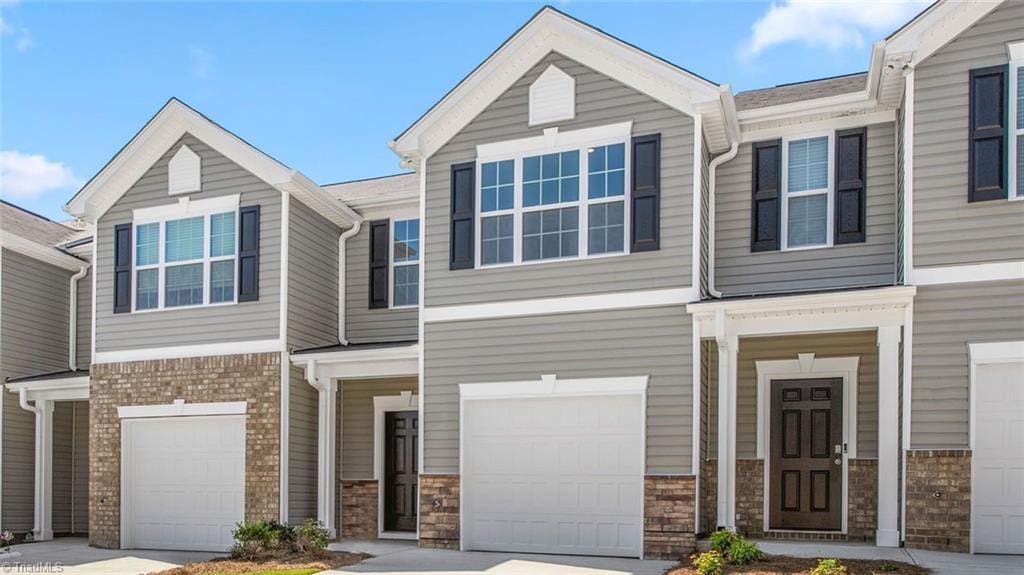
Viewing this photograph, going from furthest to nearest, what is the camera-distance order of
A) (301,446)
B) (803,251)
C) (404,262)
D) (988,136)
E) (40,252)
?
1. (40,252)
2. (404,262)
3. (301,446)
4. (803,251)
5. (988,136)

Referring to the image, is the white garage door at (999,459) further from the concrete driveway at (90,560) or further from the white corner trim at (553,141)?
the concrete driveway at (90,560)

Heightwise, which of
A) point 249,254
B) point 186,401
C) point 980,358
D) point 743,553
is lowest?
point 743,553

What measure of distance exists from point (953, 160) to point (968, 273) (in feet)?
4.44

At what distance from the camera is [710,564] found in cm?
965

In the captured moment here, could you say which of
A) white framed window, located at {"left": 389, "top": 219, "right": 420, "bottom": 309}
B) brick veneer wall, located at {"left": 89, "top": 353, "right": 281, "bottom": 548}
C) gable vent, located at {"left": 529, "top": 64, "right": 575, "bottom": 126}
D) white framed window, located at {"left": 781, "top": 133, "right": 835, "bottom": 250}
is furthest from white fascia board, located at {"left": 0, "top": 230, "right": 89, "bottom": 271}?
white framed window, located at {"left": 781, "top": 133, "right": 835, "bottom": 250}

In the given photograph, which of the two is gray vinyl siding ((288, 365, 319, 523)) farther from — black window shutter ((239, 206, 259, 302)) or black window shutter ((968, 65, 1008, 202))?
black window shutter ((968, 65, 1008, 202))

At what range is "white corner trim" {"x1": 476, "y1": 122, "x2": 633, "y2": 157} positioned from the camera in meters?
12.2

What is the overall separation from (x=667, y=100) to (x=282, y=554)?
7.82m

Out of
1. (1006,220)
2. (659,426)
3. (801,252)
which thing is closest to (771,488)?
(659,426)

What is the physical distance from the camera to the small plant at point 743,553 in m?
9.83

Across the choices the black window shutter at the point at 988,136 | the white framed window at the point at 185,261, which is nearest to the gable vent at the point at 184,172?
the white framed window at the point at 185,261

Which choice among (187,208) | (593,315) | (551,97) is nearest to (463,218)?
(551,97)

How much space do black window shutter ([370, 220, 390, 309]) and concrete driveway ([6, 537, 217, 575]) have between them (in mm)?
4753

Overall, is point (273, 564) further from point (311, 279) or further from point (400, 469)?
point (311, 279)
